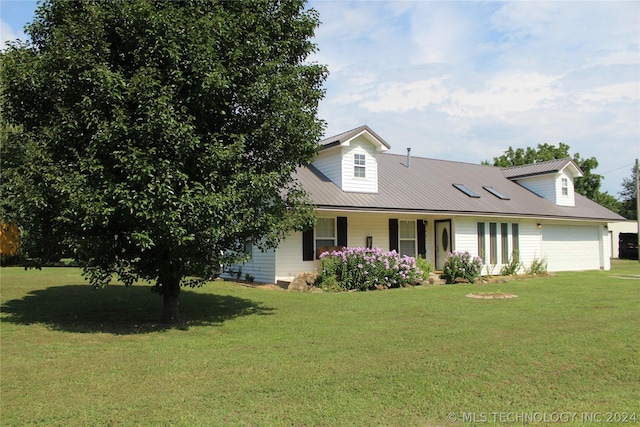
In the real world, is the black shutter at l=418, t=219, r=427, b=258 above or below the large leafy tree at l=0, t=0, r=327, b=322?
below

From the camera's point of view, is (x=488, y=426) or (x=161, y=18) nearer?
(x=488, y=426)

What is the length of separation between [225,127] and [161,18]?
85.2 inches

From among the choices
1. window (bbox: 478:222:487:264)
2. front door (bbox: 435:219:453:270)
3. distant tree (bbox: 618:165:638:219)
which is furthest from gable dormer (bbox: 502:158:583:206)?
distant tree (bbox: 618:165:638:219)

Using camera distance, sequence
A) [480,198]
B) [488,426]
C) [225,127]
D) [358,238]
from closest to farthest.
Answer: [488,426] < [225,127] < [358,238] < [480,198]

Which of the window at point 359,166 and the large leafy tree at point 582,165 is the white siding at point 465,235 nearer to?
the window at point 359,166

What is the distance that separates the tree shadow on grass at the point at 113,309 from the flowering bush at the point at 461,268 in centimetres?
818

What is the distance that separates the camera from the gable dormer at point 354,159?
18.1 m

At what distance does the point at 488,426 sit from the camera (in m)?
4.69

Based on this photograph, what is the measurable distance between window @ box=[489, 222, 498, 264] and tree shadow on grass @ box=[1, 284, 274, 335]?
471 inches

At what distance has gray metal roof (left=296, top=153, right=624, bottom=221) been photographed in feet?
58.0

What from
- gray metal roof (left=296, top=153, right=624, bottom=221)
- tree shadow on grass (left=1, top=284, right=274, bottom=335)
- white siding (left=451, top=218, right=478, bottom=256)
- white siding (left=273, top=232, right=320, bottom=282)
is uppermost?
gray metal roof (left=296, top=153, right=624, bottom=221)

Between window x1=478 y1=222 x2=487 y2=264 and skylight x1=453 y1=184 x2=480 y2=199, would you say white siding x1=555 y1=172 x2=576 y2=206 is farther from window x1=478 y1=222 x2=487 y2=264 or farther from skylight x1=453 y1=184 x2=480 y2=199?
window x1=478 y1=222 x2=487 y2=264

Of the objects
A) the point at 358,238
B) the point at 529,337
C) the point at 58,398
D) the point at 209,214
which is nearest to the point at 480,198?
the point at 358,238

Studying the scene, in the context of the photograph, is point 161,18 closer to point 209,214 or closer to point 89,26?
point 89,26
